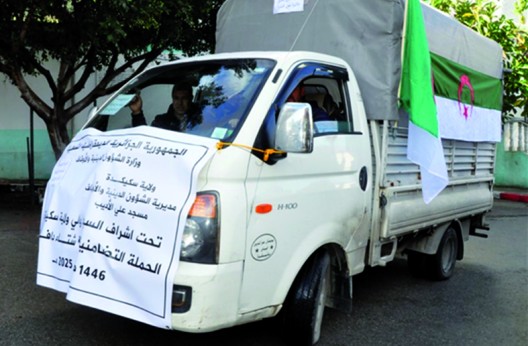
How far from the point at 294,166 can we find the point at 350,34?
1658mm

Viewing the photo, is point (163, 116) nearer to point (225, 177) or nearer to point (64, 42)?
point (225, 177)

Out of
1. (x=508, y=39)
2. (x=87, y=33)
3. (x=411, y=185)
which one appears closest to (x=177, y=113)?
(x=411, y=185)

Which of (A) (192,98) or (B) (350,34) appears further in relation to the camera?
(B) (350,34)

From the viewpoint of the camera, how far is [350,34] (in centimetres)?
479

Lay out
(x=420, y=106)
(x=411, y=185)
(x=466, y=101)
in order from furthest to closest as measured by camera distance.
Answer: (x=466, y=101), (x=411, y=185), (x=420, y=106)

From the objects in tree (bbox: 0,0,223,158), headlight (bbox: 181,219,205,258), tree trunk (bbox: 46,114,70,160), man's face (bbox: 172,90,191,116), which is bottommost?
headlight (bbox: 181,219,205,258)

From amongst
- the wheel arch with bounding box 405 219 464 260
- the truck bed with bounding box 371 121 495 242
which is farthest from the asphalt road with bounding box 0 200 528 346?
the truck bed with bounding box 371 121 495 242

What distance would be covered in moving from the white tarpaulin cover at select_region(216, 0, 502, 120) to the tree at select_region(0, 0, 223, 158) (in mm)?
2652

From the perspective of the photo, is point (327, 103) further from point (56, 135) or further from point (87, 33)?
point (56, 135)

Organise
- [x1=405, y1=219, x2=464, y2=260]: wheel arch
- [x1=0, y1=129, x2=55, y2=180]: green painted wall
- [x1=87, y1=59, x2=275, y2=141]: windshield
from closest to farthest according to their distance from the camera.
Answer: [x1=87, y1=59, x2=275, y2=141]: windshield
[x1=405, y1=219, x2=464, y2=260]: wheel arch
[x1=0, y1=129, x2=55, y2=180]: green painted wall

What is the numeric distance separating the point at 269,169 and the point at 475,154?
13.0ft

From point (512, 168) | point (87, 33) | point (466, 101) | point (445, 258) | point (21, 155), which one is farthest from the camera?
point (512, 168)

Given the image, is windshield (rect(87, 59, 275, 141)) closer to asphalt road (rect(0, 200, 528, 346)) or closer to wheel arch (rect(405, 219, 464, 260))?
asphalt road (rect(0, 200, 528, 346))

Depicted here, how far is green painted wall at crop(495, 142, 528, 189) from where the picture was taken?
1616cm
